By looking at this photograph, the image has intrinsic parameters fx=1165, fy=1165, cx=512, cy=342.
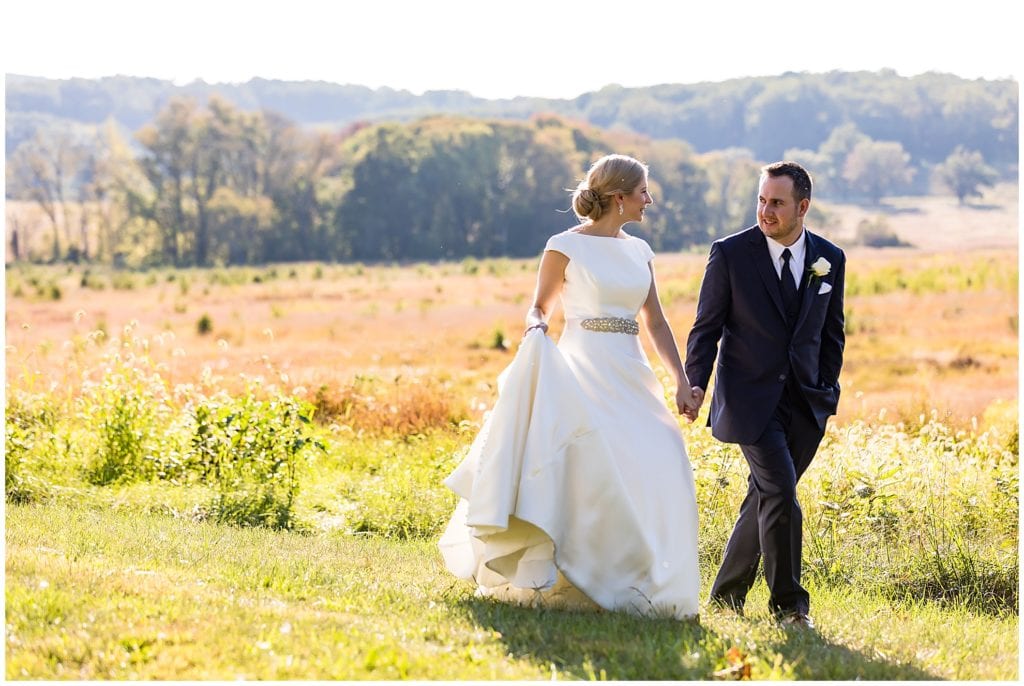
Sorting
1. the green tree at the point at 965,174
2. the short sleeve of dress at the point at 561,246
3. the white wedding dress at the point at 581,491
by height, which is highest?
the short sleeve of dress at the point at 561,246

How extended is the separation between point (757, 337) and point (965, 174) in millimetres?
83862

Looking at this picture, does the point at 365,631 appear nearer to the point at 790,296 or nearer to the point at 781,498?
the point at 781,498

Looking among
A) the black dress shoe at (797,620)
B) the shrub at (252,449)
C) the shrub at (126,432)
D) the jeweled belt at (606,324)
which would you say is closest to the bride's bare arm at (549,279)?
the jeweled belt at (606,324)

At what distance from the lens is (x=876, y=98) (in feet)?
318

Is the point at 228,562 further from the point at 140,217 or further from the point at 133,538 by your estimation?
the point at 140,217

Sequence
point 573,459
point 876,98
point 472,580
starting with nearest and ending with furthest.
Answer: point 573,459
point 472,580
point 876,98

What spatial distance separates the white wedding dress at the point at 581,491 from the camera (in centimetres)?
514

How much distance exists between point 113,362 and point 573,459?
223 inches

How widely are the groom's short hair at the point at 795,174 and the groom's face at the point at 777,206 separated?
2 centimetres

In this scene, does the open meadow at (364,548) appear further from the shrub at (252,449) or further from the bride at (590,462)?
the bride at (590,462)

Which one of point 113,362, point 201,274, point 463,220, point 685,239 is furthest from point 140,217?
point 113,362

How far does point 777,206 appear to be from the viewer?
5262 mm

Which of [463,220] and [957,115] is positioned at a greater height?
[957,115]

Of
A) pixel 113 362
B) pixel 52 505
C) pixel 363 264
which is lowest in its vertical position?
pixel 363 264
